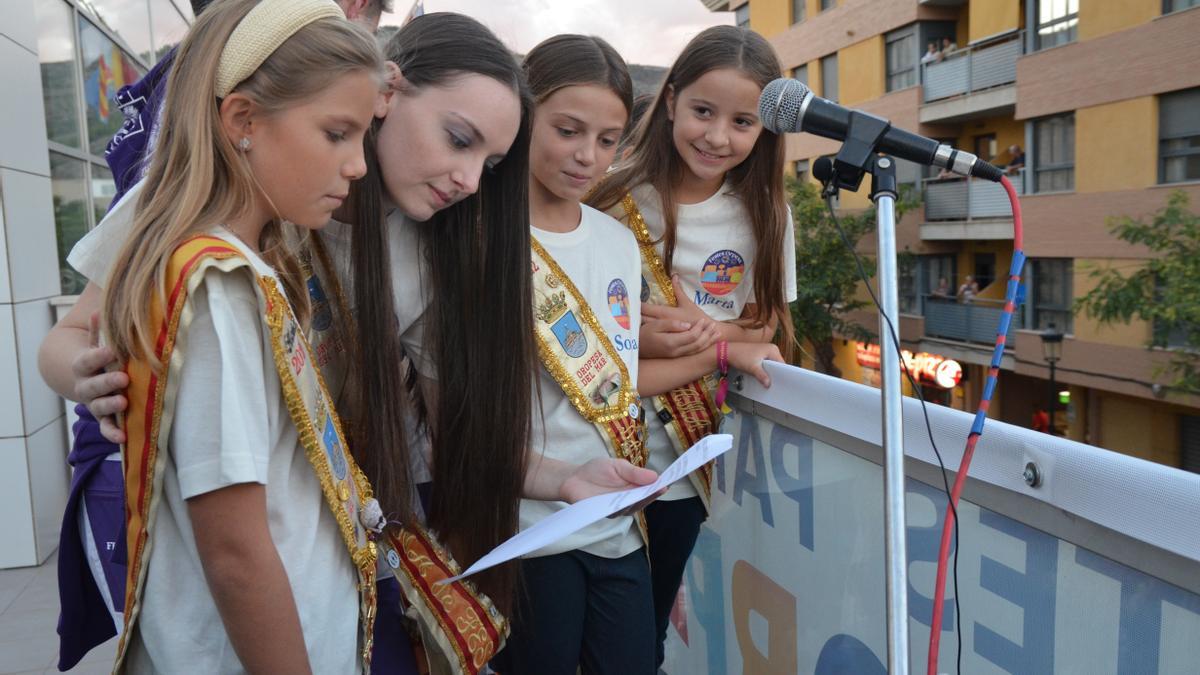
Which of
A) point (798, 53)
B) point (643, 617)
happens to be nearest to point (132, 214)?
point (643, 617)

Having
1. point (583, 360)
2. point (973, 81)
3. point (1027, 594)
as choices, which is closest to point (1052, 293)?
point (973, 81)

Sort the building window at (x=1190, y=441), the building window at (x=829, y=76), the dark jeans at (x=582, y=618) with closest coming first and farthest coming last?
the dark jeans at (x=582, y=618)
the building window at (x=1190, y=441)
the building window at (x=829, y=76)

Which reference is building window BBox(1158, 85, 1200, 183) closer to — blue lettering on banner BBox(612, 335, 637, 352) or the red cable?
blue lettering on banner BBox(612, 335, 637, 352)

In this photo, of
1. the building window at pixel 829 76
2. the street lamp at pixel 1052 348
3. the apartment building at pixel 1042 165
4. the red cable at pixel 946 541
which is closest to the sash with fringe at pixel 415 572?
the red cable at pixel 946 541

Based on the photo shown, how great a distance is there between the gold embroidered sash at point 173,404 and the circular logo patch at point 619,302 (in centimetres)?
78

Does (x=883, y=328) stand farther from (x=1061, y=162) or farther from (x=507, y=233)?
(x=1061, y=162)

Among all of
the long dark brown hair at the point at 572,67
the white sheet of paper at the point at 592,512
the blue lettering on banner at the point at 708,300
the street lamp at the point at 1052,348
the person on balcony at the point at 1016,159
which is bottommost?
the street lamp at the point at 1052,348

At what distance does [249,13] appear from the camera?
127 centimetres

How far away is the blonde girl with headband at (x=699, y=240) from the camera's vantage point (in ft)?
7.38

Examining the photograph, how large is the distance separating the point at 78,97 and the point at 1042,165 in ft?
60.2

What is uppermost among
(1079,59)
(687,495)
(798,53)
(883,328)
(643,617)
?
(798,53)

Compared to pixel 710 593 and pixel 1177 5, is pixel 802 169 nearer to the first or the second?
pixel 1177 5

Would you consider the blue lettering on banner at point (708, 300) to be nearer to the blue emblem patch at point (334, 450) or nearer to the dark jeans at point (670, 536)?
the dark jeans at point (670, 536)

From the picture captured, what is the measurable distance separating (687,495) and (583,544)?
1.45 ft
